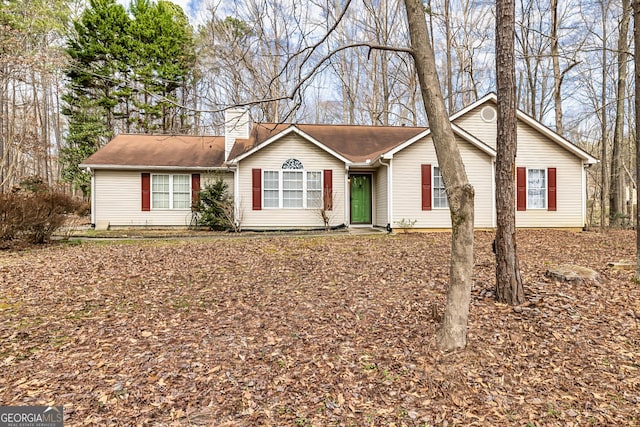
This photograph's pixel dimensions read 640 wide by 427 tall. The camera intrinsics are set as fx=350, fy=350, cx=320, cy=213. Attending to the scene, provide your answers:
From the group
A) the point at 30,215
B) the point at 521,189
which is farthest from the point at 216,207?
the point at 521,189

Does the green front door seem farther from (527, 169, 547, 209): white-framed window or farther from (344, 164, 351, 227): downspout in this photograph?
(527, 169, 547, 209): white-framed window

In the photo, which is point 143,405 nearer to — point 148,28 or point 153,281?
point 153,281

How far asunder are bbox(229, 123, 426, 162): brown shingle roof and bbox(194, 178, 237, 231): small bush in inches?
62.7

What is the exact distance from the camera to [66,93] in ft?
72.4

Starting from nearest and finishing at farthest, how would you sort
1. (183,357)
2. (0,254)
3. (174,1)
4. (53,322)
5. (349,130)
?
(183,357) → (53,322) → (0,254) → (349,130) → (174,1)

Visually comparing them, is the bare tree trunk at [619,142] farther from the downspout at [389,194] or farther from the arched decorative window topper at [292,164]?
the arched decorative window topper at [292,164]

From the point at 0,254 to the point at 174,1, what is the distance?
906 inches

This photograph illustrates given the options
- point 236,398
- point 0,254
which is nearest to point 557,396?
point 236,398

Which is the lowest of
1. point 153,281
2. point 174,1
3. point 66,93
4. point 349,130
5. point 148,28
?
point 153,281

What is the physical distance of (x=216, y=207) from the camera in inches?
503

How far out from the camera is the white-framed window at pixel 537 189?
12234 mm

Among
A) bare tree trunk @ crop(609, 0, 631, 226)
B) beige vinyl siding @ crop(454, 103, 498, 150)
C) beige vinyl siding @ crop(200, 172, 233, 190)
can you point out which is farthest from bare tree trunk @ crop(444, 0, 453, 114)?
beige vinyl siding @ crop(200, 172, 233, 190)

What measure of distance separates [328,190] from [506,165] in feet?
28.2

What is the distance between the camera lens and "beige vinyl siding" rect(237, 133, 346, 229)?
12.6m
